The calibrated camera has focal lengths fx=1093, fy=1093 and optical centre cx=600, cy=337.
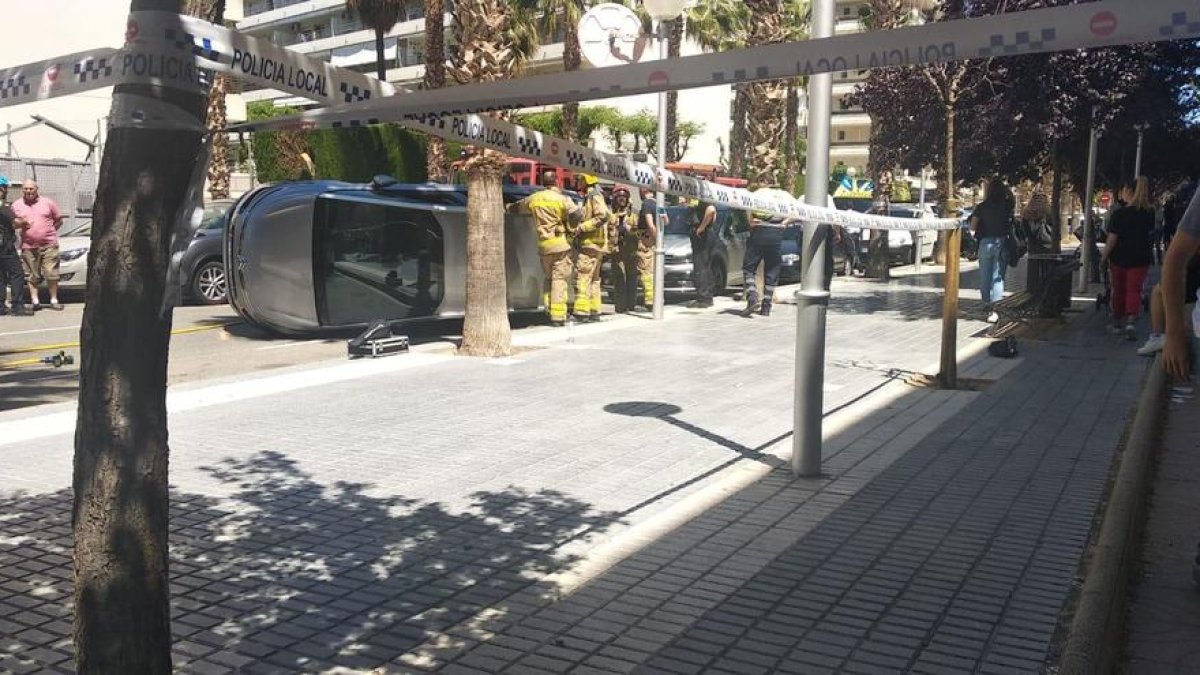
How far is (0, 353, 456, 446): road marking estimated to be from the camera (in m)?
7.49

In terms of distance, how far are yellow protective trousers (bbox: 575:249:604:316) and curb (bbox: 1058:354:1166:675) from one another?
8.24m

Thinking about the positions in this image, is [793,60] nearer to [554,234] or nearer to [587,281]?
[554,234]

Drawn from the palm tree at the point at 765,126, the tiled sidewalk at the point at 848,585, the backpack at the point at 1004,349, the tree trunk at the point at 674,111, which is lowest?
the tiled sidewalk at the point at 848,585

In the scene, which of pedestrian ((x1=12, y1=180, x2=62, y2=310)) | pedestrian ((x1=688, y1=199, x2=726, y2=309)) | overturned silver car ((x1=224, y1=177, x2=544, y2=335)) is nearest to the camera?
overturned silver car ((x1=224, y1=177, x2=544, y2=335))

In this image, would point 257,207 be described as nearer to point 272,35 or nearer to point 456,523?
point 456,523

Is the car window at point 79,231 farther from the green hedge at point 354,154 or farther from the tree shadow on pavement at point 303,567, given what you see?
the green hedge at point 354,154

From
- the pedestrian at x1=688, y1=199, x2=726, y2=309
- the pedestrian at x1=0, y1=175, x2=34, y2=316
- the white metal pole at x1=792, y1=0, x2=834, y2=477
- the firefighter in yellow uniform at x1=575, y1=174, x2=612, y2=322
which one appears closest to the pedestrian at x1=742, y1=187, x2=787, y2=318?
the pedestrian at x1=688, y1=199, x2=726, y2=309

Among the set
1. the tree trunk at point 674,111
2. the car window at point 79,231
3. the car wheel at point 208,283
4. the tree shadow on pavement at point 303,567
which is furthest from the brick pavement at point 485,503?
the tree trunk at point 674,111

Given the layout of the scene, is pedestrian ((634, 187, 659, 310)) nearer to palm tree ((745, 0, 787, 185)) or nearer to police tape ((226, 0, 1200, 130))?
palm tree ((745, 0, 787, 185))

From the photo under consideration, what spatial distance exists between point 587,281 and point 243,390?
6.25m

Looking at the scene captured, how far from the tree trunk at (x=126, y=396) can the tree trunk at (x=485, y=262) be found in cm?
814

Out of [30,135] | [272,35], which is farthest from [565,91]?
[272,35]

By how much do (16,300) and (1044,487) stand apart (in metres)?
13.7

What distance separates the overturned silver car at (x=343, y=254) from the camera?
472 inches
